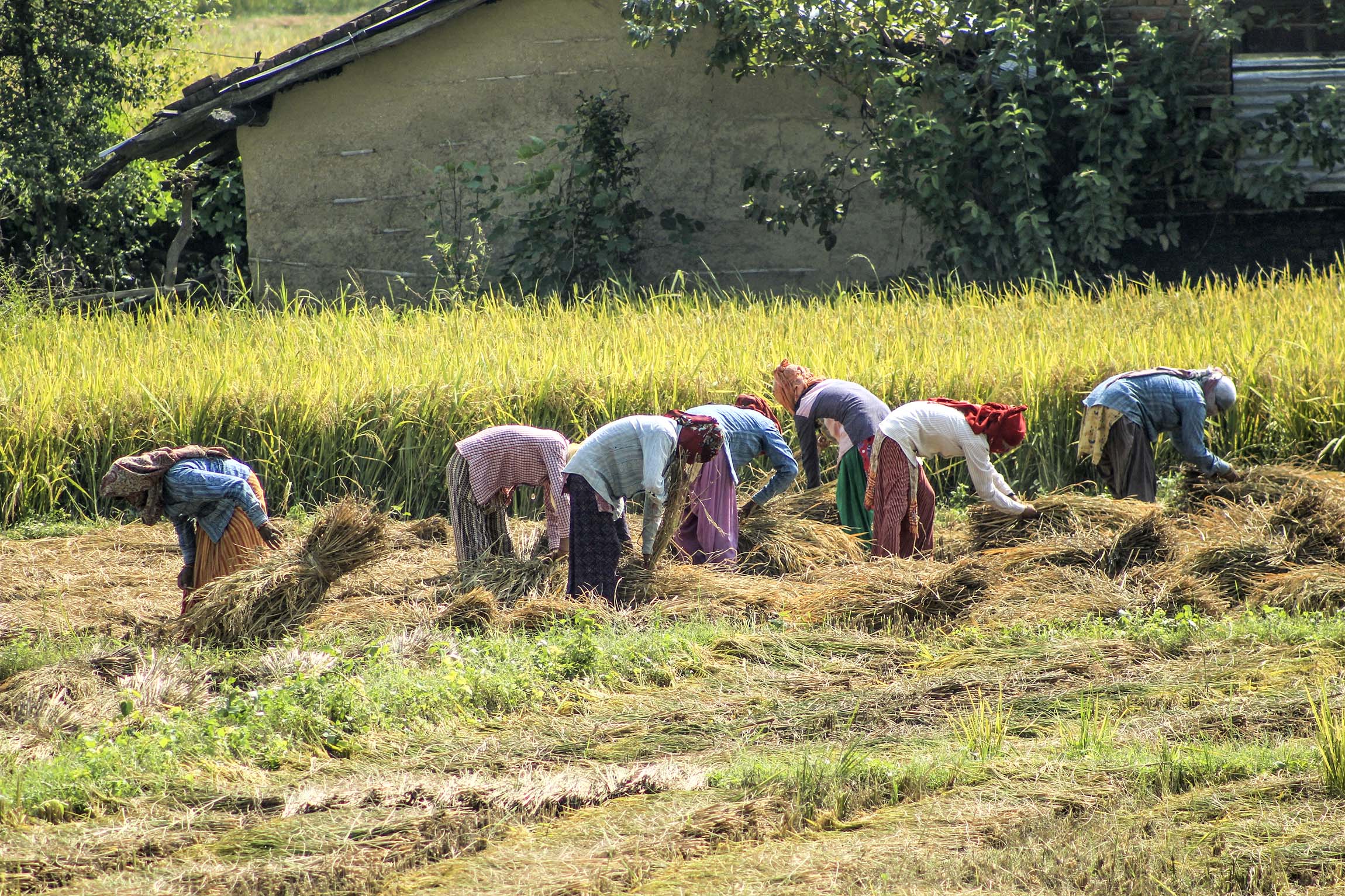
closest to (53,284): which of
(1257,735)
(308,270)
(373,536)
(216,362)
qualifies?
(308,270)

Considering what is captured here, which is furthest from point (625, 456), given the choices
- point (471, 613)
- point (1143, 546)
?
point (1143, 546)

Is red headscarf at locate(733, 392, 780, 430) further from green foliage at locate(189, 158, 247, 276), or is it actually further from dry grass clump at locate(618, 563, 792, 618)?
green foliage at locate(189, 158, 247, 276)

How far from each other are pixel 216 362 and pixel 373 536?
3.70 meters

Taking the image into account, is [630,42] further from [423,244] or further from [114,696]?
[114,696]

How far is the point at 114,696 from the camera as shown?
515 centimetres

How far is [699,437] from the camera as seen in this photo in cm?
629

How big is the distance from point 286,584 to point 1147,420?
4.21 metres

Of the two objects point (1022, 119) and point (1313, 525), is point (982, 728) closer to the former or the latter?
point (1313, 525)

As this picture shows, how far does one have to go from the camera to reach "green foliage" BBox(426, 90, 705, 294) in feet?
40.7

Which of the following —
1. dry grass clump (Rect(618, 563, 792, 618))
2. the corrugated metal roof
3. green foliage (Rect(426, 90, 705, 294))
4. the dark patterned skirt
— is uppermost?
the corrugated metal roof

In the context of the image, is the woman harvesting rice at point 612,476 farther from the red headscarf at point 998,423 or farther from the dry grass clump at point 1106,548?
the dry grass clump at point 1106,548

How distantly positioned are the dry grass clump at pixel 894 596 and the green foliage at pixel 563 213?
20.8ft

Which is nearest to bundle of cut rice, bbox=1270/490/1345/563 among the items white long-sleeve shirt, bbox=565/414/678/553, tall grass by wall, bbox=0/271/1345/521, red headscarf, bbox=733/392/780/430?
tall grass by wall, bbox=0/271/1345/521

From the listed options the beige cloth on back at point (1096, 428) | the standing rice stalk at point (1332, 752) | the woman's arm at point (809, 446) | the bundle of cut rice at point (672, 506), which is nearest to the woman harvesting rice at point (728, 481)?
the woman's arm at point (809, 446)
